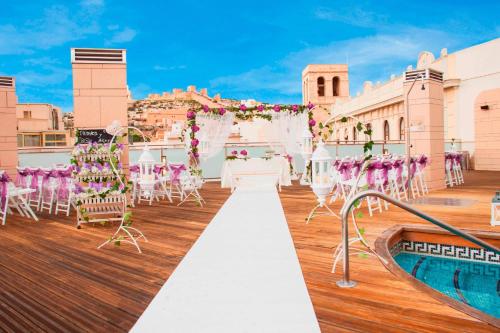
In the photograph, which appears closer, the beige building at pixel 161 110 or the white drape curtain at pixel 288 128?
the white drape curtain at pixel 288 128

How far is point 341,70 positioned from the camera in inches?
1535

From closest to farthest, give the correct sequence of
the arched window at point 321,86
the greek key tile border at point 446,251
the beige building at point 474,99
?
the greek key tile border at point 446,251
the beige building at point 474,99
the arched window at point 321,86

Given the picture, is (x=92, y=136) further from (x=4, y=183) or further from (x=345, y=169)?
(x=345, y=169)

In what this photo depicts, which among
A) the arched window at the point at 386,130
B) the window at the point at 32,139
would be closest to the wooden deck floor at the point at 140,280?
the arched window at the point at 386,130

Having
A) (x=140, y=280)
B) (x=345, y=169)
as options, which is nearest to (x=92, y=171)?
(x=140, y=280)

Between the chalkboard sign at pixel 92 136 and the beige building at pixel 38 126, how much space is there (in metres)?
34.8

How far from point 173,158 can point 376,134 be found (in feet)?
47.5

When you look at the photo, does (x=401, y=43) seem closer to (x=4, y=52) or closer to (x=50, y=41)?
(x=50, y=41)

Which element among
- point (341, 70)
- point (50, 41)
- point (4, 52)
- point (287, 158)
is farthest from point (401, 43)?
point (4, 52)

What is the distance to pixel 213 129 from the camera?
1040cm

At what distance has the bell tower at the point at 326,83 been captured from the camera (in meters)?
38.6

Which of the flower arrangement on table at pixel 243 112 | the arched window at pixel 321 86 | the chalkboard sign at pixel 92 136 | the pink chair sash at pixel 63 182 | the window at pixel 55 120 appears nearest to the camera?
the chalkboard sign at pixel 92 136

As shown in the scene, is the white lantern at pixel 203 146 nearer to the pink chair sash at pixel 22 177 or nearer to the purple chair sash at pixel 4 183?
the pink chair sash at pixel 22 177

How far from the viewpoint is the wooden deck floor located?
7.27 ft
